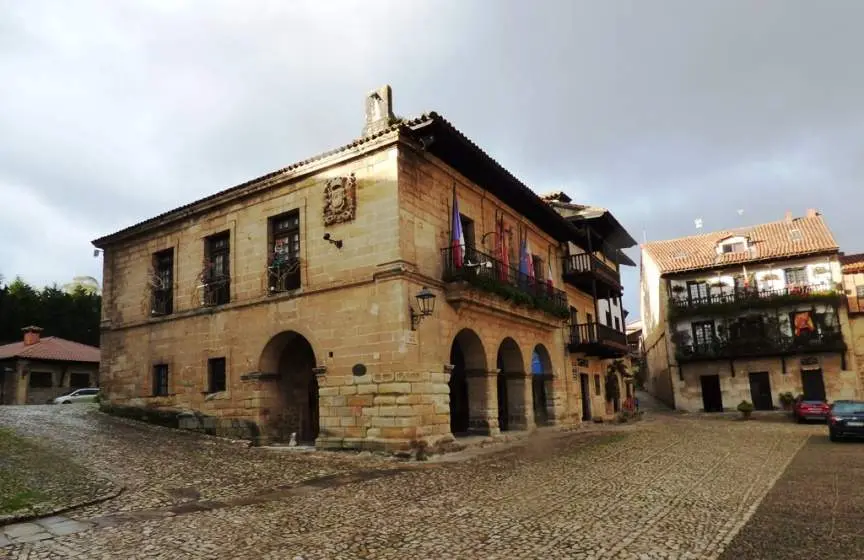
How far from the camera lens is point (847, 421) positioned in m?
15.3

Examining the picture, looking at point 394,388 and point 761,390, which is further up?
point 394,388

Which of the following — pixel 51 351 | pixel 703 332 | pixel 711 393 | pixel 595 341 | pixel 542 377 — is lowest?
pixel 711 393

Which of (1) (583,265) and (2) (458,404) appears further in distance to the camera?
(1) (583,265)

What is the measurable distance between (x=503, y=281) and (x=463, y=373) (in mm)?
3488

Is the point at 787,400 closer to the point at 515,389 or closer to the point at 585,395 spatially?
the point at 585,395

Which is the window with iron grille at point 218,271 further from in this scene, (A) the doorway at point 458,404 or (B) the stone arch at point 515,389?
(B) the stone arch at point 515,389

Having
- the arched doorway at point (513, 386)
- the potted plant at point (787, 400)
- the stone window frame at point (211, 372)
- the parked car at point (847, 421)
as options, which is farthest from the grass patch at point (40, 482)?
the potted plant at point (787, 400)

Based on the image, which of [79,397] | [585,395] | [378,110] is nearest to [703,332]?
[585,395]

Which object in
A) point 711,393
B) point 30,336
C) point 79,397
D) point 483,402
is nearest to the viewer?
point 483,402

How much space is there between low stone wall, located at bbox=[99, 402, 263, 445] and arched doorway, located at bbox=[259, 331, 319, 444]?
1.64 feet

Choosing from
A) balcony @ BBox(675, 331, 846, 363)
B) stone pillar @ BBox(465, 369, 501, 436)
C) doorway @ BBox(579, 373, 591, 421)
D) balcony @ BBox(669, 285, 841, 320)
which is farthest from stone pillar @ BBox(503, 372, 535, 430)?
balcony @ BBox(669, 285, 841, 320)

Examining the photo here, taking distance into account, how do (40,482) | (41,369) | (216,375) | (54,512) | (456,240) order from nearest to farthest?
(54,512)
(40,482)
(456,240)
(216,375)
(41,369)

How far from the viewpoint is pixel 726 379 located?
31.9 m

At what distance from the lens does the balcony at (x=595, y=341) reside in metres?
21.8
